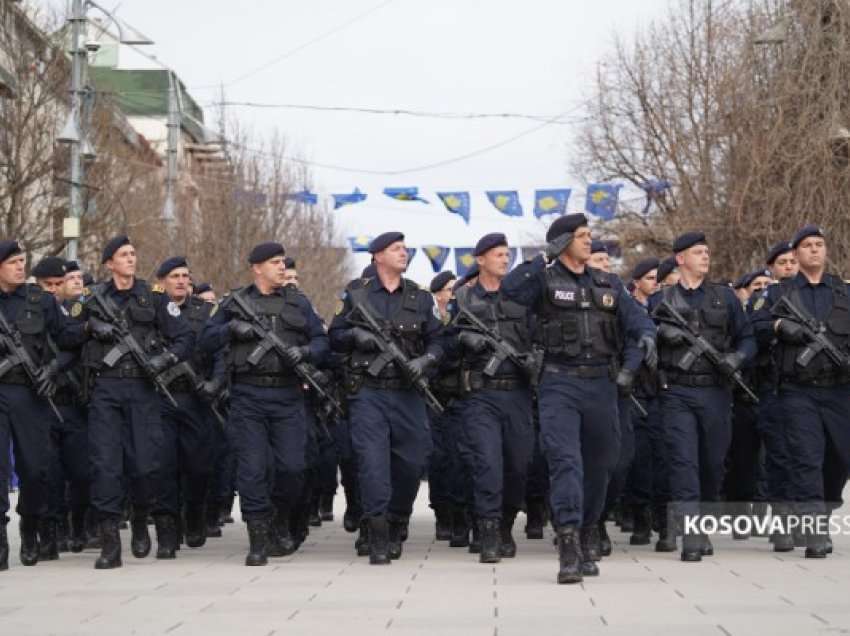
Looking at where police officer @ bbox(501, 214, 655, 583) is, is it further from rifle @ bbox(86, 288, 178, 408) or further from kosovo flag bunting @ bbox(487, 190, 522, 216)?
kosovo flag bunting @ bbox(487, 190, 522, 216)

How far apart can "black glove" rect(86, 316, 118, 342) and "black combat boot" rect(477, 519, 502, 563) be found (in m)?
2.89

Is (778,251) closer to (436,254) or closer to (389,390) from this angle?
(389,390)

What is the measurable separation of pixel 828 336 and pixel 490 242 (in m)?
2.51

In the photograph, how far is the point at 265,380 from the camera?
12.4 metres

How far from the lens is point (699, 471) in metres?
12.6

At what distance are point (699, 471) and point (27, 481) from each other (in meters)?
4.78

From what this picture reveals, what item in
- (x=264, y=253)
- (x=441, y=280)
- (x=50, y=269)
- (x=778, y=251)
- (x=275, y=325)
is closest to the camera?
(x=275, y=325)

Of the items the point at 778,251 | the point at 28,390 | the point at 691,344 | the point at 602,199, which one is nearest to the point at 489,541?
the point at 691,344

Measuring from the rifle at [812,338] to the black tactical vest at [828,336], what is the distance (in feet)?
0.11

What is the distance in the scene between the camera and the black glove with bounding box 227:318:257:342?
40.2 ft

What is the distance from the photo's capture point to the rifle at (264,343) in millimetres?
12250

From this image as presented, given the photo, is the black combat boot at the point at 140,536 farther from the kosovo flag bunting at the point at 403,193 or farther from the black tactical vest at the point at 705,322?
the kosovo flag bunting at the point at 403,193

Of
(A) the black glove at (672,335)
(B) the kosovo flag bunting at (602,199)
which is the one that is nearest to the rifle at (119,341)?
(A) the black glove at (672,335)

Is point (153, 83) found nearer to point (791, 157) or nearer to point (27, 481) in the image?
point (791, 157)
